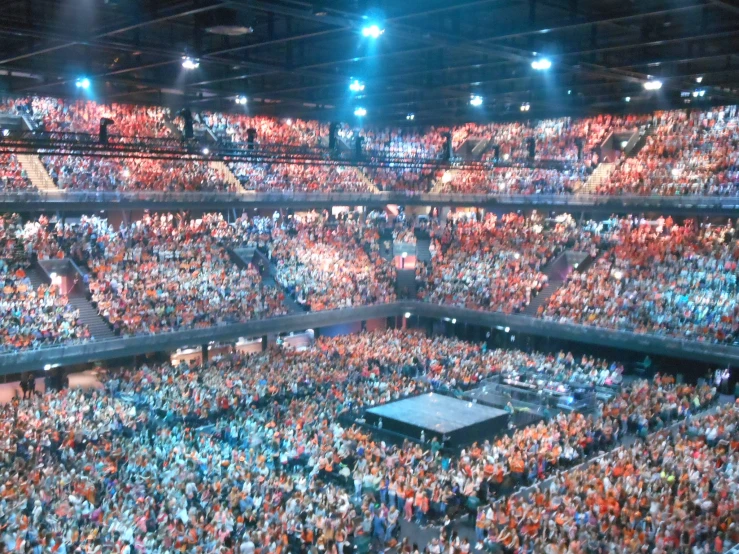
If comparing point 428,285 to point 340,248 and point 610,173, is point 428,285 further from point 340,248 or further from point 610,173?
point 610,173

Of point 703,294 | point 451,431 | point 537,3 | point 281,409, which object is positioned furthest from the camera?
point 703,294

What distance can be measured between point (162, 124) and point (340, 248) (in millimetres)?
10286

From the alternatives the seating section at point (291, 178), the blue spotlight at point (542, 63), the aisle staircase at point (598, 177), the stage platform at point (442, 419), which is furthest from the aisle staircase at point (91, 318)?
the aisle staircase at point (598, 177)

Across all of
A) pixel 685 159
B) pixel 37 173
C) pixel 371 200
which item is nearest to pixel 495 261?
pixel 371 200

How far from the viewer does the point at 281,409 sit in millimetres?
21719

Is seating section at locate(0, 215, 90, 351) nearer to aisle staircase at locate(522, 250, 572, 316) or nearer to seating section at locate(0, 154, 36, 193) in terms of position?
seating section at locate(0, 154, 36, 193)

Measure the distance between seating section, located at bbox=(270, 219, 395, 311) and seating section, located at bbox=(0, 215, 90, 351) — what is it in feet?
32.0

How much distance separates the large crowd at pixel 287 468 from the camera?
13.9 m

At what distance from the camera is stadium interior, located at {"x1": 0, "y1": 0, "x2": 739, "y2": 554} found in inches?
586

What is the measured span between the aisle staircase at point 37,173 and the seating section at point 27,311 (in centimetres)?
278

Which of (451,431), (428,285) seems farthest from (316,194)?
(451,431)

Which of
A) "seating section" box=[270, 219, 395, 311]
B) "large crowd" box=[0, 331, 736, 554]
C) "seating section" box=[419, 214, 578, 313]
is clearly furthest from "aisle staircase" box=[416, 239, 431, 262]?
"large crowd" box=[0, 331, 736, 554]

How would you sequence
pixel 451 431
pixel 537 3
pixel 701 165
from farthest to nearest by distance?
1. pixel 701 165
2. pixel 451 431
3. pixel 537 3

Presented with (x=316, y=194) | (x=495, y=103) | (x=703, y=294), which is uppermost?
(x=495, y=103)
